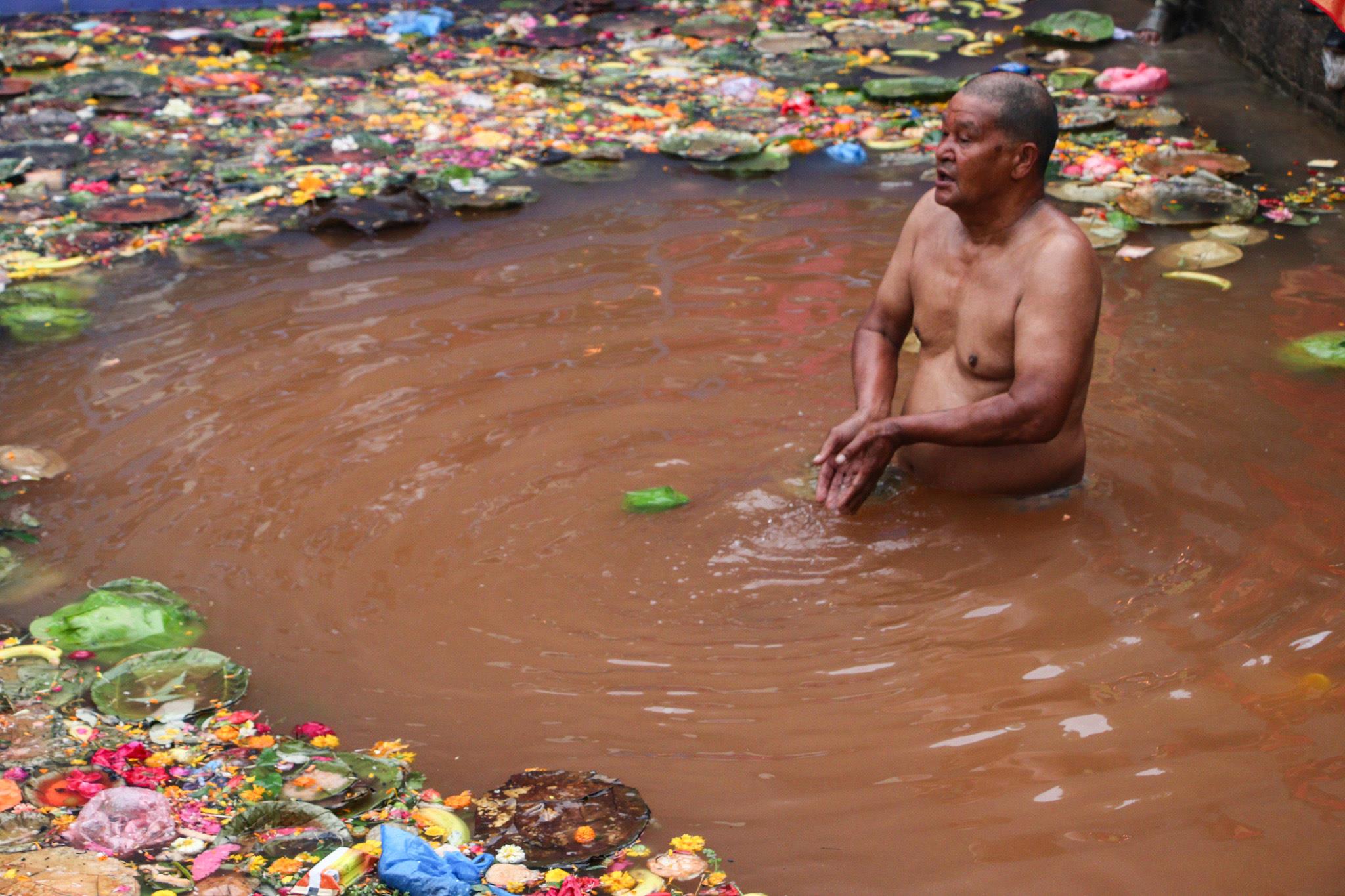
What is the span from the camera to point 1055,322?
10.4ft

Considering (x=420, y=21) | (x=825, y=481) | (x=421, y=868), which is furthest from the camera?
(x=420, y=21)

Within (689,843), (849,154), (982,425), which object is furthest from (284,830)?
(849,154)

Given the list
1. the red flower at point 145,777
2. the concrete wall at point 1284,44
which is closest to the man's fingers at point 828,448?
the red flower at point 145,777

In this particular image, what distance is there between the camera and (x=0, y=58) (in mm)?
7742

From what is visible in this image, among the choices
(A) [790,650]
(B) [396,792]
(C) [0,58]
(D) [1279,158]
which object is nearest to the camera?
(B) [396,792]

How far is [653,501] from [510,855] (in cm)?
144

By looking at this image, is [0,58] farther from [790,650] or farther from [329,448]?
[790,650]

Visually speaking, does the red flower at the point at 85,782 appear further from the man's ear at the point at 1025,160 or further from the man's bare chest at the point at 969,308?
the man's ear at the point at 1025,160

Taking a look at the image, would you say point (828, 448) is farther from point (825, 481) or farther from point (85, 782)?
point (85, 782)

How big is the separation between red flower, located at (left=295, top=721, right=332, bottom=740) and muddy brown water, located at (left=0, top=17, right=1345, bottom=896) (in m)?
0.06

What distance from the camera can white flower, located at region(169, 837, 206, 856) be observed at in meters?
2.38

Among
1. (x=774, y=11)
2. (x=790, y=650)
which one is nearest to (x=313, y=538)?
(x=790, y=650)

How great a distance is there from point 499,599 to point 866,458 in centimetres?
101

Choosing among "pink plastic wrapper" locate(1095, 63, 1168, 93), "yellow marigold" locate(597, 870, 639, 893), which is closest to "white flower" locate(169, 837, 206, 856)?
"yellow marigold" locate(597, 870, 639, 893)
